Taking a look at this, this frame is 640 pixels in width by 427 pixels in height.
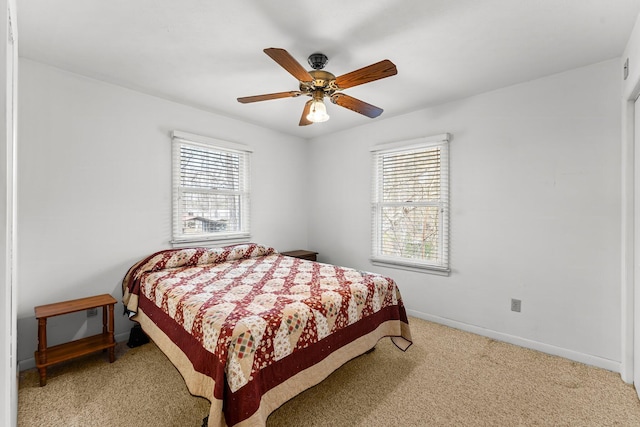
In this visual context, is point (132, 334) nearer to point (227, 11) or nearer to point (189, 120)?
point (189, 120)

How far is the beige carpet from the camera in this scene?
1.79 metres

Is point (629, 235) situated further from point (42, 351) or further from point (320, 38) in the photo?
point (42, 351)

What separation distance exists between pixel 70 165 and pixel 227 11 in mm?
1949

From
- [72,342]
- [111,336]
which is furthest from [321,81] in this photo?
[72,342]

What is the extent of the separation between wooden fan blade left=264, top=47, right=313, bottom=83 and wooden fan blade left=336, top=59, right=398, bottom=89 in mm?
243

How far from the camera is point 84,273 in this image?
103 inches

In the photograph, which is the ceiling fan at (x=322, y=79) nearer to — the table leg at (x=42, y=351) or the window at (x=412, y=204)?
the window at (x=412, y=204)

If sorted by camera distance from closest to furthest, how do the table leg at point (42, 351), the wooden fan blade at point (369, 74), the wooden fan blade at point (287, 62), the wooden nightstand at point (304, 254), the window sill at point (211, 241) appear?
1. the wooden fan blade at point (287, 62)
2. the wooden fan blade at point (369, 74)
3. the table leg at point (42, 351)
4. the window sill at point (211, 241)
5. the wooden nightstand at point (304, 254)

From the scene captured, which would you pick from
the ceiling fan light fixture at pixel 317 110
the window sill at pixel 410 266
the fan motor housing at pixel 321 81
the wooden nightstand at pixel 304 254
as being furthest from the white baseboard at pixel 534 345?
the fan motor housing at pixel 321 81

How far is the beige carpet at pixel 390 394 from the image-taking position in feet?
5.87

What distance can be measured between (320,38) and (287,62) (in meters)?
0.42

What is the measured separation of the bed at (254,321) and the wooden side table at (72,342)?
0.20m

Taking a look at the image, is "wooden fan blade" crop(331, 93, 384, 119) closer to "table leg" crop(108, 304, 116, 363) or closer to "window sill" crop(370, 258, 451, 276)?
"window sill" crop(370, 258, 451, 276)

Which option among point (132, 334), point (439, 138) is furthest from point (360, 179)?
point (132, 334)
